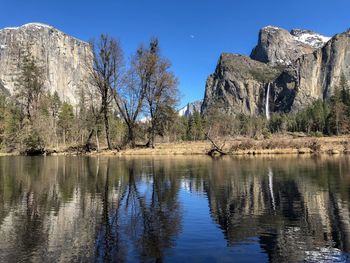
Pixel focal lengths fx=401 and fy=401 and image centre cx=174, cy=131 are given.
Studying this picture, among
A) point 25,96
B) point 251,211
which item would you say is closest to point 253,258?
point 251,211

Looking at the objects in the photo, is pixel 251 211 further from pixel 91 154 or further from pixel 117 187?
pixel 91 154

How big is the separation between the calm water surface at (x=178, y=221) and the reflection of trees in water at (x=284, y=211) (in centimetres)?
3

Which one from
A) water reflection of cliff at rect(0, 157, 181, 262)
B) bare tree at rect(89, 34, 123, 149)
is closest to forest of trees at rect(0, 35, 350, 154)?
bare tree at rect(89, 34, 123, 149)

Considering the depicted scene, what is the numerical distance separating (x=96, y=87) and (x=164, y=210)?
48.4m

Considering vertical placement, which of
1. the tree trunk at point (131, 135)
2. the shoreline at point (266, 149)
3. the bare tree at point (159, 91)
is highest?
the bare tree at point (159, 91)

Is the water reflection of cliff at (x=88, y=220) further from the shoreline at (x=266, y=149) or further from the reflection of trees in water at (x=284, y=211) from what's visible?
the shoreline at (x=266, y=149)

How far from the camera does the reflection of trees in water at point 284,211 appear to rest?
1089cm

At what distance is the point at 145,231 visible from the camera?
40.3 feet

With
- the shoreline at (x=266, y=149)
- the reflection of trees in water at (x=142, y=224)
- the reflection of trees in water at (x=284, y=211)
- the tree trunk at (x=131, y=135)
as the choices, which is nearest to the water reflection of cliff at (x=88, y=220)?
the reflection of trees in water at (x=142, y=224)

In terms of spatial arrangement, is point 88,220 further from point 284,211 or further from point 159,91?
point 159,91

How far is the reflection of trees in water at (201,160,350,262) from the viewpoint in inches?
429

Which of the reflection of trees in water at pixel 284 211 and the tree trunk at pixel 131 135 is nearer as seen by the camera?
the reflection of trees in water at pixel 284 211

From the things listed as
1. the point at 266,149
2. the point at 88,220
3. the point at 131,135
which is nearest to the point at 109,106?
the point at 131,135

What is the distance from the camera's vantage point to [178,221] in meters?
13.8
